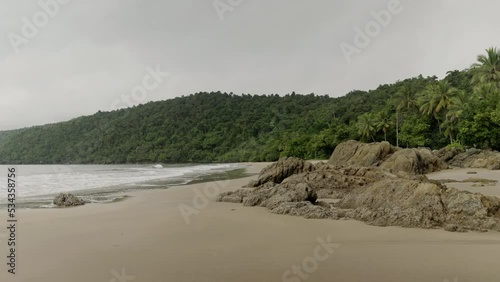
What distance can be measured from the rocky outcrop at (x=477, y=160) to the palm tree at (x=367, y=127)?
98.0 ft

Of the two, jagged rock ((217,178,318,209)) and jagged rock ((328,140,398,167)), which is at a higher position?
jagged rock ((328,140,398,167))

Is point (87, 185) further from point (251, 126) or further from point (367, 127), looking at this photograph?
point (251, 126)

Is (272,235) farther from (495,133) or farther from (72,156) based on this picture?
(72,156)

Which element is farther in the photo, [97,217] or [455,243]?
[97,217]

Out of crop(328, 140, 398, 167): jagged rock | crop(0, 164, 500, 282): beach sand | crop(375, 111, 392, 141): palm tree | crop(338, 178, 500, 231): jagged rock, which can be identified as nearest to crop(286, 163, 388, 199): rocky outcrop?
crop(338, 178, 500, 231): jagged rock

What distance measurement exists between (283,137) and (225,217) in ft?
233

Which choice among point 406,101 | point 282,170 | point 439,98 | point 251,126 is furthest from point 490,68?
point 251,126

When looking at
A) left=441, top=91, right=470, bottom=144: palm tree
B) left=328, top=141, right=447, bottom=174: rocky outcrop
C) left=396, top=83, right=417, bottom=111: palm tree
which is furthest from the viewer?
left=396, top=83, right=417, bottom=111: palm tree

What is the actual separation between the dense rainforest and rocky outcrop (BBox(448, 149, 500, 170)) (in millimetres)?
15077

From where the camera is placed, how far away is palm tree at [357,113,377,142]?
195 feet

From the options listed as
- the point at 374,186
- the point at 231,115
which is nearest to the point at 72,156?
the point at 231,115

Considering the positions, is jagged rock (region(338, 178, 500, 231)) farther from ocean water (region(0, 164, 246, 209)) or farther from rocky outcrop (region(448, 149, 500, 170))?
rocky outcrop (region(448, 149, 500, 170))

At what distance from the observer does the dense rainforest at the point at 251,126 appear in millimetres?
50750

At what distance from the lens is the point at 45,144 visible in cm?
10781
